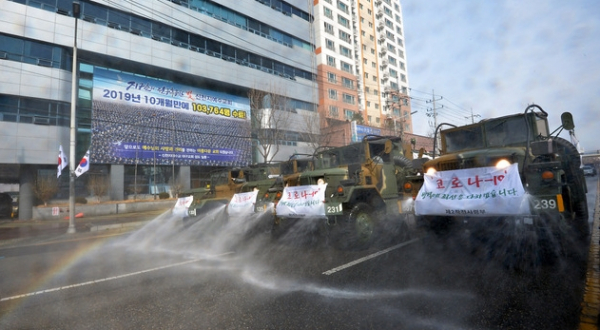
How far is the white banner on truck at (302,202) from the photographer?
6.68 meters

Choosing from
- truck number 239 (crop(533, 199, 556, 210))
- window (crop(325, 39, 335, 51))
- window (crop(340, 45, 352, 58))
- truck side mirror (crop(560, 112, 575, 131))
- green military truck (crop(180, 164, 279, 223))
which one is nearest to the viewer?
truck number 239 (crop(533, 199, 556, 210))

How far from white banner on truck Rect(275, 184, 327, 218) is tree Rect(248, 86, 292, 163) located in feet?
66.0

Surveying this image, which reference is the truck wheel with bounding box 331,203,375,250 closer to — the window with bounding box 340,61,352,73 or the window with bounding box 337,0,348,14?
the window with bounding box 340,61,352,73

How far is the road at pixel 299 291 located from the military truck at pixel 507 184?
730 millimetres

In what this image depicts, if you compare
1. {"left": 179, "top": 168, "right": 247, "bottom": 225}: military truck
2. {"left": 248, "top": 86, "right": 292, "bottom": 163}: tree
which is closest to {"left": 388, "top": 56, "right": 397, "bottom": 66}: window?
{"left": 248, "top": 86, "right": 292, "bottom": 163}: tree

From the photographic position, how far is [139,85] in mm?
24969

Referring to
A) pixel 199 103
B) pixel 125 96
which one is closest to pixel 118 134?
pixel 125 96

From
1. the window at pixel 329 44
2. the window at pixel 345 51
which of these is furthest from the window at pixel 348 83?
the window at pixel 329 44

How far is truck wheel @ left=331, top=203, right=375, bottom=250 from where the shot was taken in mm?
6605

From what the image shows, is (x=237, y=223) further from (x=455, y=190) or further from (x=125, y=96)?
(x=125, y=96)

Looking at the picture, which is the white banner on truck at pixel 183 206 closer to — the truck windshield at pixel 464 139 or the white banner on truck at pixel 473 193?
the white banner on truck at pixel 473 193

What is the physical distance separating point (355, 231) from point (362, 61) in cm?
5925

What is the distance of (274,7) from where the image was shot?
35.4 meters

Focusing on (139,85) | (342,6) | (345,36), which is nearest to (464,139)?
(139,85)
